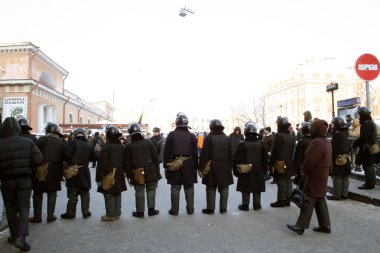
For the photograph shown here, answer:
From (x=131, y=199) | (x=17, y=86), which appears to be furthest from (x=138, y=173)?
(x=17, y=86)

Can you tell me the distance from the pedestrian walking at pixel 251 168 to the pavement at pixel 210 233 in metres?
0.36

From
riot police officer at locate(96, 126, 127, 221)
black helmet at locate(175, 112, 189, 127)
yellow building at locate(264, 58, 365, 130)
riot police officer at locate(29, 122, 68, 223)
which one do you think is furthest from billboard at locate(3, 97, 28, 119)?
yellow building at locate(264, 58, 365, 130)

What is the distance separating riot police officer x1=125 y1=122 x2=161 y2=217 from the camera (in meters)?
7.14

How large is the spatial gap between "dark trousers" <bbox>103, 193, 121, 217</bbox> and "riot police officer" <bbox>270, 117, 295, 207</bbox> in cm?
345

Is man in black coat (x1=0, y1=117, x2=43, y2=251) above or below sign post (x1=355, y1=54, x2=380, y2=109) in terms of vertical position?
below

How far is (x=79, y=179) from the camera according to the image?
709 cm

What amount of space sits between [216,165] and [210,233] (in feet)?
6.41

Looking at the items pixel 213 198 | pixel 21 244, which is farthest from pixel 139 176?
pixel 21 244

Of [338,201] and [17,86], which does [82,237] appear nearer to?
[338,201]

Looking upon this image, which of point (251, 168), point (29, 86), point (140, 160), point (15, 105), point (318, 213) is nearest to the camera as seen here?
point (318, 213)

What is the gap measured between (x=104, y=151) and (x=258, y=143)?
11.0 ft

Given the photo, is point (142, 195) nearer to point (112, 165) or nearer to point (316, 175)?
point (112, 165)

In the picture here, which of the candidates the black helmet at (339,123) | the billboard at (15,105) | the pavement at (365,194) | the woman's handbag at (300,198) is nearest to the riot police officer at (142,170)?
the woman's handbag at (300,198)

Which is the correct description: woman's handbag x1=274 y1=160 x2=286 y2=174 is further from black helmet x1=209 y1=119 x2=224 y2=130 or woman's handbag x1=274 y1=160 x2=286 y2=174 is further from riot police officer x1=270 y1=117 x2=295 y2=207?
black helmet x1=209 y1=119 x2=224 y2=130
